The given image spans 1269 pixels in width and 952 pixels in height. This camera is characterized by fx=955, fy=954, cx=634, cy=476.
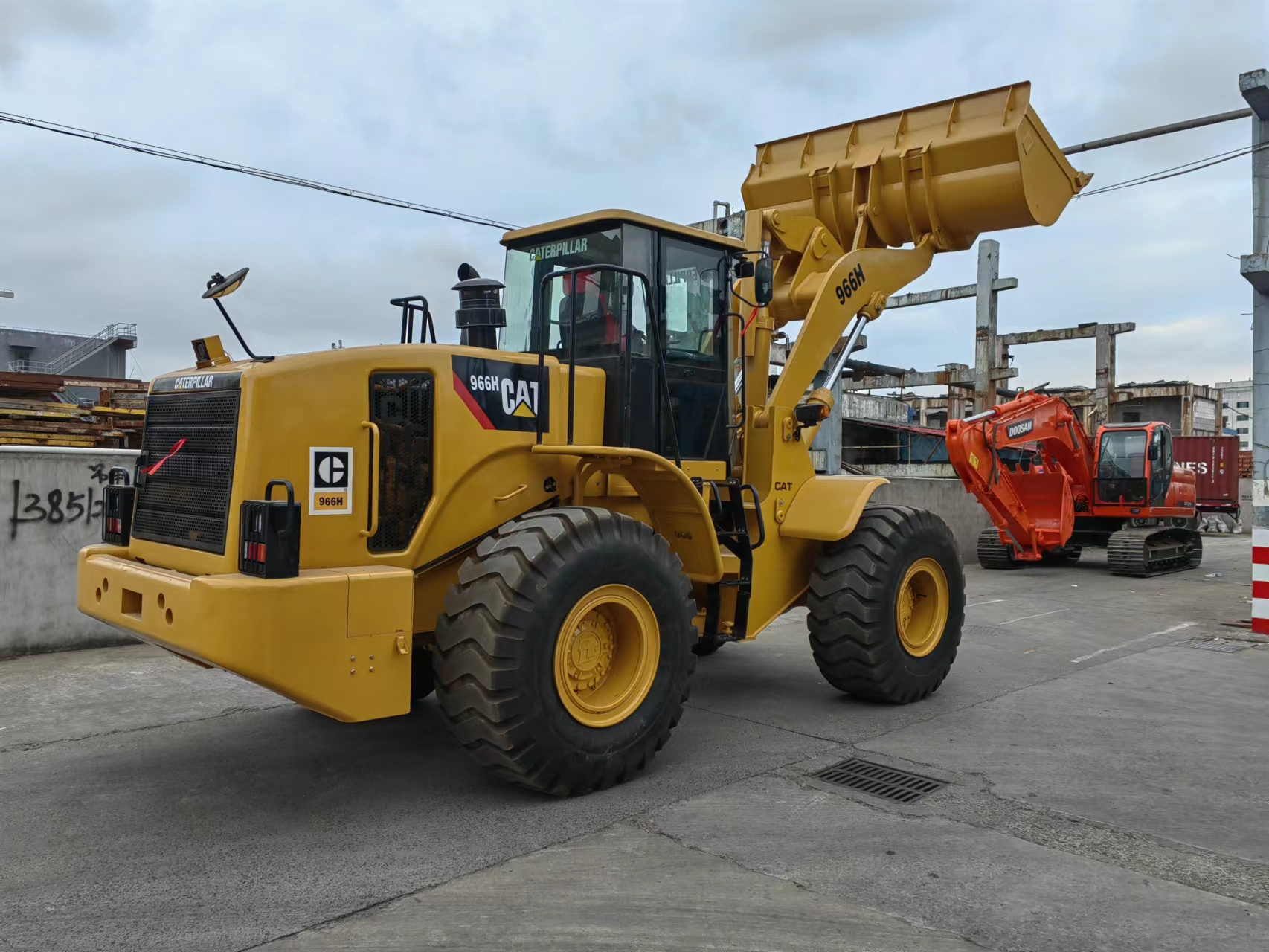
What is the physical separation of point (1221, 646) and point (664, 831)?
718 cm

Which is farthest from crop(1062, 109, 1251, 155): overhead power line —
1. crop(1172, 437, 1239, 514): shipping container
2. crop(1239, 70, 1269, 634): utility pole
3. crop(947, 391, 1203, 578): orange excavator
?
crop(1172, 437, 1239, 514): shipping container

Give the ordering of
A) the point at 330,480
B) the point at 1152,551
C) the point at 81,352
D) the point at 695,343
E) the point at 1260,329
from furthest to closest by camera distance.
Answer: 1. the point at 81,352
2. the point at 1152,551
3. the point at 1260,329
4. the point at 695,343
5. the point at 330,480

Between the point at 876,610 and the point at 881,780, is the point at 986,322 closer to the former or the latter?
the point at 876,610

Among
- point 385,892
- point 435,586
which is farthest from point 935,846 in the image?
point 435,586

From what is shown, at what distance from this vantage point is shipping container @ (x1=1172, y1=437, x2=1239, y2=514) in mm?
22844

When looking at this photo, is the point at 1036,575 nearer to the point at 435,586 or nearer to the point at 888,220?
the point at 888,220

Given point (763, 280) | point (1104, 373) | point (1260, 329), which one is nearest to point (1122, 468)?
point (1104, 373)

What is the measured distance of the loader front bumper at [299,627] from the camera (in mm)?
3682

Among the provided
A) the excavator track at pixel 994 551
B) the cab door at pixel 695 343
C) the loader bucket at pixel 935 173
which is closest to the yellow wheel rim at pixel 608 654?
the cab door at pixel 695 343

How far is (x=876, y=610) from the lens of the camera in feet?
19.5

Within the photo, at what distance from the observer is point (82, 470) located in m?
7.95

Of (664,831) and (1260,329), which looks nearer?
(664,831)

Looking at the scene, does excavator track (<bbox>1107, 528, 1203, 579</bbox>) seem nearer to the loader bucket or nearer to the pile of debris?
the loader bucket

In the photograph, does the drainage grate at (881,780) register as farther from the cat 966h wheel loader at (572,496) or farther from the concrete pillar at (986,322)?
the concrete pillar at (986,322)
